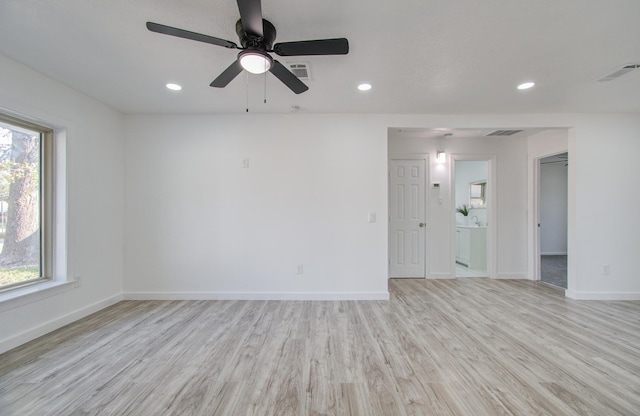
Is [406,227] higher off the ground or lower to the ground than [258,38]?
lower

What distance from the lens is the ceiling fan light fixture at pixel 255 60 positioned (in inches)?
66.9

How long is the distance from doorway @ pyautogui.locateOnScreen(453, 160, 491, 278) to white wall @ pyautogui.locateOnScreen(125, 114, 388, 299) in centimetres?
249

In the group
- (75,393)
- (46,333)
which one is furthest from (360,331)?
(46,333)

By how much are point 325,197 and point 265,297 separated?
5.45 ft

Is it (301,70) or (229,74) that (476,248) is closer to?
(301,70)

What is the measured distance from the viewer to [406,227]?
4809 millimetres

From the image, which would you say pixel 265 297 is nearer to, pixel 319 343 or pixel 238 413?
pixel 319 343

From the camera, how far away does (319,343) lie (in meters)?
2.44

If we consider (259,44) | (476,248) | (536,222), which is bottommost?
(476,248)

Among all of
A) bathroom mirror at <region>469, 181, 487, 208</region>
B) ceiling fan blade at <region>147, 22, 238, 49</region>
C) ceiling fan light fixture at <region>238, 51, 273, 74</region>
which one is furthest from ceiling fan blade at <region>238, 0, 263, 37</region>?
bathroom mirror at <region>469, 181, 487, 208</region>

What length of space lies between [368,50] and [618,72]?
2.54 metres

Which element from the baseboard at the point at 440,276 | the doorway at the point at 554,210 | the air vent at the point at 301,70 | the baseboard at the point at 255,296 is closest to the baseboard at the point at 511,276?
the baseboard at the point at 440,276

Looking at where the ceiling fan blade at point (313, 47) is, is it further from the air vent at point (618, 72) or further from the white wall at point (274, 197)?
the air vent at point (618, 72)

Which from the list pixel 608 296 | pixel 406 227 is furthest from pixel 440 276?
pixel 608 296
